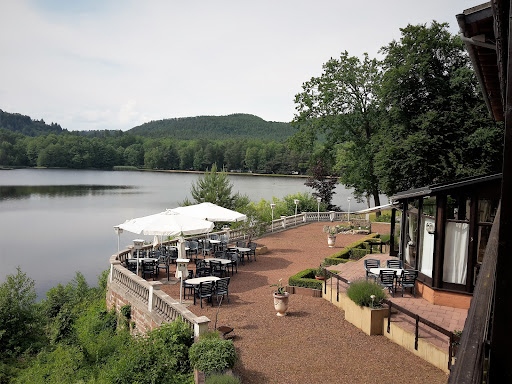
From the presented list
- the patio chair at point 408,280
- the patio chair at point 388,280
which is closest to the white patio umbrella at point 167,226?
the patio chair at point 388,280

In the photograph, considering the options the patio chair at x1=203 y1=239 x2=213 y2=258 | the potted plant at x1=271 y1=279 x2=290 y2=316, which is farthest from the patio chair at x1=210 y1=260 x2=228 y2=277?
the potted plant at x1=271 y1=279 x2=290 y2=316

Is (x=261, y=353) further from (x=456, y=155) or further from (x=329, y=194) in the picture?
(x=329, y=194)

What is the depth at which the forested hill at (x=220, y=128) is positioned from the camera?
565ft

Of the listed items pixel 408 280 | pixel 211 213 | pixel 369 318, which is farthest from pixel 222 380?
pixel 211 213

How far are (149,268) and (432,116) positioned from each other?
1815 centimetres

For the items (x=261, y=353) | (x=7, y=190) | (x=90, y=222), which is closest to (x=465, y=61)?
(x=261, y=353)

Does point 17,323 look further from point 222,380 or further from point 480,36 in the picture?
point 480,36

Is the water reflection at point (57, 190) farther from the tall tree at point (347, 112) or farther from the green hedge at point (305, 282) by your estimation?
the green hedge at point (305, 282)

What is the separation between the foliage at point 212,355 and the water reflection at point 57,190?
56.8m

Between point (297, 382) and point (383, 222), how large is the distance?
2464 centimetres

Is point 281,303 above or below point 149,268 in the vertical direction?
above

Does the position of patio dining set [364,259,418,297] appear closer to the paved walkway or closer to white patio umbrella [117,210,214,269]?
the paved walkway

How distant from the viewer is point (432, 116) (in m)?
24.2

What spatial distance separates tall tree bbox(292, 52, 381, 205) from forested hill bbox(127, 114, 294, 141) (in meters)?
129
